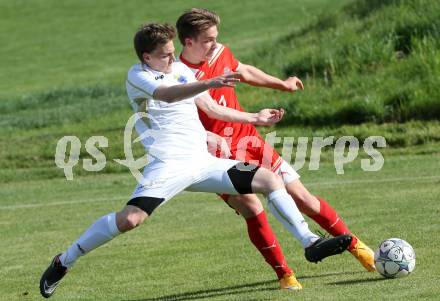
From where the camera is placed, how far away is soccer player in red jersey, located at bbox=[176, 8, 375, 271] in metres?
8.53

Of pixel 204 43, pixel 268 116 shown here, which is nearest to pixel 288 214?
pixel 268 116

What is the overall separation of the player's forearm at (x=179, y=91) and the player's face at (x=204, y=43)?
2.99 ft

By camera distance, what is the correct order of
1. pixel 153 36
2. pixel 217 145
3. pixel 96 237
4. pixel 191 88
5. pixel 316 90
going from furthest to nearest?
pixel 316 90
pixel 217 145
pixel 96 237
pixel 153 36
pixel 191 88

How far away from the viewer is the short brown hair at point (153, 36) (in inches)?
311

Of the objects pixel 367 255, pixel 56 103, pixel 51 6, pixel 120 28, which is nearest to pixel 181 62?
pixel 367 255

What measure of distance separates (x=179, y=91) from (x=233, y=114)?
2.22 feet

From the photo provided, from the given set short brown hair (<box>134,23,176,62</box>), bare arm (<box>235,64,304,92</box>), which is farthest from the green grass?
short brown hair (<box>134,23,176,62</box>)

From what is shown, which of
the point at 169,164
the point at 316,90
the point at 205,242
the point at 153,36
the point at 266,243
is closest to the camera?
the point at 153,36

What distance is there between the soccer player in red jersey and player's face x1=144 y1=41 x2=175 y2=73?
1.73 ft

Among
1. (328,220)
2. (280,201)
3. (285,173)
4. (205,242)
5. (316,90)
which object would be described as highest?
(280,201)

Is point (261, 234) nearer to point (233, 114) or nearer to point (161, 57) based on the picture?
point (233, 114)

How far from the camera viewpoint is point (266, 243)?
332 inches

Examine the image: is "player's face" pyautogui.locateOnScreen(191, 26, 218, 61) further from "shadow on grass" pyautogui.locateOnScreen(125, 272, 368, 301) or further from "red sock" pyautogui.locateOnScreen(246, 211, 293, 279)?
"shadow on grass" pyautogui.locateOnScreen(125, 272, 368, 301)

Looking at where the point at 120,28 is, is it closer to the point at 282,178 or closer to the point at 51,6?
the point at 51,6
